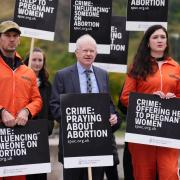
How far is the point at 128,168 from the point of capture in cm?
782

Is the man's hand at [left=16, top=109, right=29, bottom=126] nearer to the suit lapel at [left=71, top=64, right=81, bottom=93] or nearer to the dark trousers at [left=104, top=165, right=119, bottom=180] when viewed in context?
the suit lapel at [left=71, top=64, right=81, bottom=93]

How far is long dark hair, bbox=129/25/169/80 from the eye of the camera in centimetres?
685

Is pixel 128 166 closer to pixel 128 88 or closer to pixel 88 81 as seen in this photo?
pixel 128 88

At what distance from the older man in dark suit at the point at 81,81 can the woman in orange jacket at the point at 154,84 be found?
0.34 m

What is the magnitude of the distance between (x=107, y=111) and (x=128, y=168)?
138cm

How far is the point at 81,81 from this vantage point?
683cm

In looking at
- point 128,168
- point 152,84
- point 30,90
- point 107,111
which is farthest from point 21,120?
point 128,168

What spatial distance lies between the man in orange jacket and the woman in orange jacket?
41.6 inches

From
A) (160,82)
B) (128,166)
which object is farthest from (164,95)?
(128,166)

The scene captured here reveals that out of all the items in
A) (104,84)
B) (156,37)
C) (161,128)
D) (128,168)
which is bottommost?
(128,168)

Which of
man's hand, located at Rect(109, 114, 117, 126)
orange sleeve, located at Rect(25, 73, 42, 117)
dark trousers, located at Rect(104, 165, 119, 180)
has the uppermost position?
orange sleeve, located at Rect(25, 73, 42, 117)

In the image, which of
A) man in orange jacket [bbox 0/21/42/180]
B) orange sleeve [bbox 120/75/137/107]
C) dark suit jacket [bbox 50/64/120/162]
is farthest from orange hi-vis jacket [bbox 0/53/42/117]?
orange sleeve [bbox 120/75/137/107]

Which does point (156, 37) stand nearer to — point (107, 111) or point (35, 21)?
point (107, 111)

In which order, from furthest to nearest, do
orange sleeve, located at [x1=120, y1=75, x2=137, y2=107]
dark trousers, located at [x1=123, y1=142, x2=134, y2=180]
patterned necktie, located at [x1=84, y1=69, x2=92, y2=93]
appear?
dark trousers, located at [x1=123, y1=142, x2=134, y2=180] < orange sleeve, located at [x1=120, y1=75, x2=137, y2=107] < patterned necktie, located at [x1=84, y1=69, x2=92, y2=93]
